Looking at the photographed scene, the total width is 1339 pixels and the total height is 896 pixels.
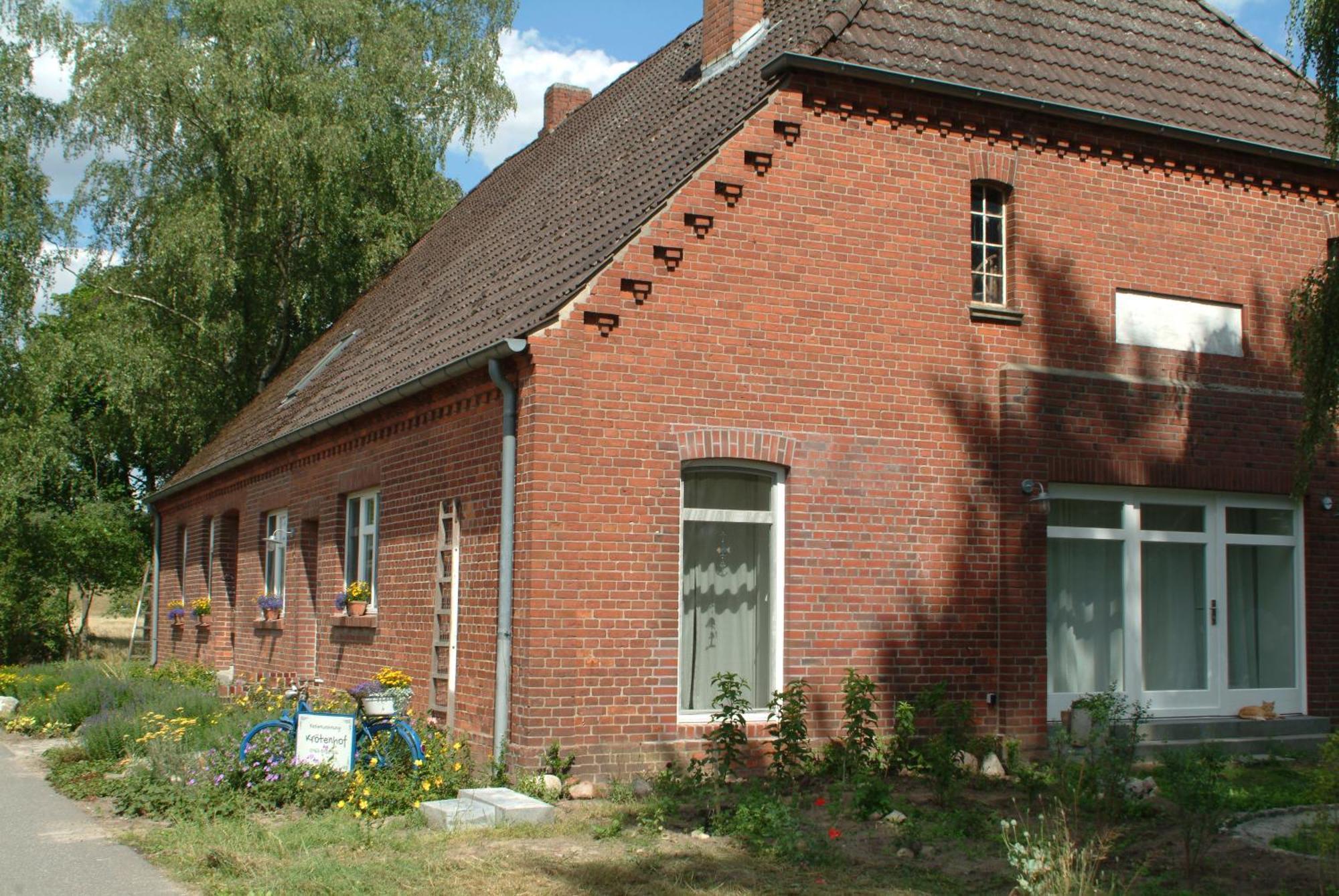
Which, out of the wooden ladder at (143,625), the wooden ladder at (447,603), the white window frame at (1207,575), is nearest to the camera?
the wooden ladder at (447,603)

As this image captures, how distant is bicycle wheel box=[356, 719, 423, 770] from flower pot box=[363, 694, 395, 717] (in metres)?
0.13

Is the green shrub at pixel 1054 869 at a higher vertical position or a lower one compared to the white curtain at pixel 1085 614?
lower

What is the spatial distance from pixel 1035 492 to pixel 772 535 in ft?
8.67

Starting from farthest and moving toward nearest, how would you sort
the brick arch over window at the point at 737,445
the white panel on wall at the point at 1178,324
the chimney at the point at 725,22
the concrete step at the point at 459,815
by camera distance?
the chimney at the point at 725,22, the white panel on wall at the point at 1178,324, the brick arch over window at the point at 737,445, the concrete step at the point at 459,815

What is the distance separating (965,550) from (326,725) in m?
5.84

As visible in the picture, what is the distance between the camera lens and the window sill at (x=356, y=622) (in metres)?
14.8

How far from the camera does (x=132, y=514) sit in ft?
115

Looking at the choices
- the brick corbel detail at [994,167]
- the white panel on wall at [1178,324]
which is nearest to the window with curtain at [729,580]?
the brick corbel detail at [994,167]

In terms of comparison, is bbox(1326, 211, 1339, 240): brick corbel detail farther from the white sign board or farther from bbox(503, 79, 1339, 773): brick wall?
the white sign board

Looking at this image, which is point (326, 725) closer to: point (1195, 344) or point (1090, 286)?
point (1090, 286)

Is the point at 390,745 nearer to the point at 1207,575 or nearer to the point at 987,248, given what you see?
the point at 987,248

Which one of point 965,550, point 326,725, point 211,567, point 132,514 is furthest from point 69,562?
point 965,550

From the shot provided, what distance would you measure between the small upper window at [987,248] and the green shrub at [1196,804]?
5954mm

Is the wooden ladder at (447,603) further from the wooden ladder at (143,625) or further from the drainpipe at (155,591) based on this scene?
the wooden ladder at (143,625)
